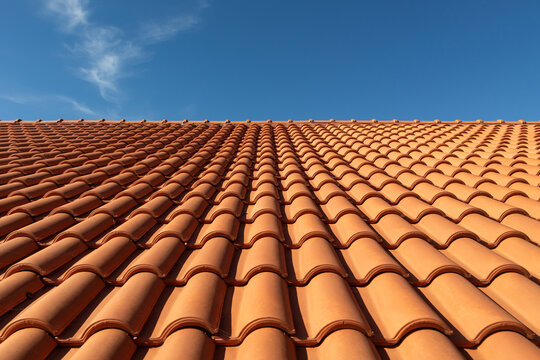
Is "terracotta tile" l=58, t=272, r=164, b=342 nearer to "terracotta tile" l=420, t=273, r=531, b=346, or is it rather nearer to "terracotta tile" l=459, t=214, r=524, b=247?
"terracotta tile" l=420, t=273, r=531, b=346

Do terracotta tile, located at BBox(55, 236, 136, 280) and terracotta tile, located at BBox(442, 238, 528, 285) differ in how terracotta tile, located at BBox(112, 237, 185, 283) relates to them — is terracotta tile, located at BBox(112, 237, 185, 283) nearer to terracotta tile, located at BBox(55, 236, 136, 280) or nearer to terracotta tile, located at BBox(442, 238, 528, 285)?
terracotta tile, located at BBox(55, 236, 136, 280)

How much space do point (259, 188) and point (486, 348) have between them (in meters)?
2.36

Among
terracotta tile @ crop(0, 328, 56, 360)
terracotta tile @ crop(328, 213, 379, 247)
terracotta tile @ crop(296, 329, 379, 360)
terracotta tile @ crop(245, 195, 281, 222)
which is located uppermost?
terracotta tile @ crop(245, 195, 281, 222)

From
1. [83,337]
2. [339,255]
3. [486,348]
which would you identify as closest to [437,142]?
[339,255]

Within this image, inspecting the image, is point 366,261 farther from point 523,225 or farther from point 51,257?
point 51,257

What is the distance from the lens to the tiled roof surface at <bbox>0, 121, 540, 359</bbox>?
138cm

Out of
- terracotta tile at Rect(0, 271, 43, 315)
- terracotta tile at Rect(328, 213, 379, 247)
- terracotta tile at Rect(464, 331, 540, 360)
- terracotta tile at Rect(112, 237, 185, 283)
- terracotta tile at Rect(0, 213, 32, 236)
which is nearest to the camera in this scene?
terracotta tile at Rect(464, 331, 540, 360)

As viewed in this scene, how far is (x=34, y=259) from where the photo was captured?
1.97m

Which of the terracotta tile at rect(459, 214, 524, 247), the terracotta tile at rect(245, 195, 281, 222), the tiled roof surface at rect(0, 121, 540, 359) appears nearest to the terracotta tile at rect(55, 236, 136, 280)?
the tiled roof surface at rect(0, 121, 540, 359)

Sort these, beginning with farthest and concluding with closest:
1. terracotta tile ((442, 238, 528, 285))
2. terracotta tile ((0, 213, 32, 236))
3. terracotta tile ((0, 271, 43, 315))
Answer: terracotta tile ((0, 213, 32, 236)) < terracotta tile ((442, 238, 528, 285)) < terracotta tile ((0, 271, 43, 315))

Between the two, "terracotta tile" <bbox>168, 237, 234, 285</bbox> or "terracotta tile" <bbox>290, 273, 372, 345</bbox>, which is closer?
"terracotta tile" <bbox>290, 273, 372, 345</bbox>

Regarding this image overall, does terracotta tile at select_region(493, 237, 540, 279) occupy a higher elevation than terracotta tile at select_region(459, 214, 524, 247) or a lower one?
lower

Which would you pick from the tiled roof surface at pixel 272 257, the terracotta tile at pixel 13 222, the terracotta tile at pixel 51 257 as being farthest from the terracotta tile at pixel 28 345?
the terracotta tile at pixel 13 222

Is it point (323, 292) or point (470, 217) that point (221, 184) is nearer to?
point (323, 292)
